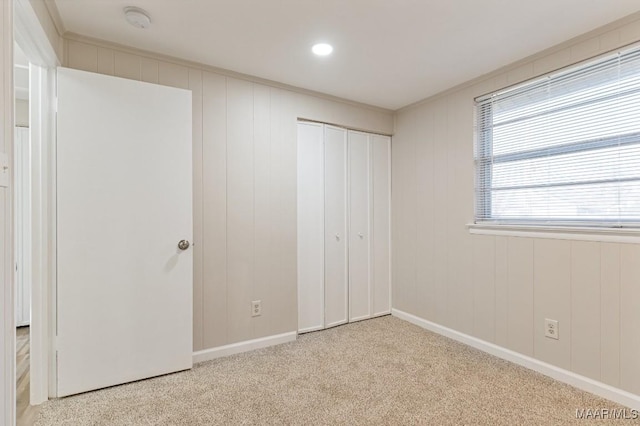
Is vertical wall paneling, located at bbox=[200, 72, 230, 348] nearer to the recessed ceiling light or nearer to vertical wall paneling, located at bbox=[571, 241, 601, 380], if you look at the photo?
the recessed ceiling light

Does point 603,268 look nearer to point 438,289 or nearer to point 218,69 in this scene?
point 438,289

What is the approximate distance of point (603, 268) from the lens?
2.06 m

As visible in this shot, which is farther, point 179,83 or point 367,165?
point 367,165

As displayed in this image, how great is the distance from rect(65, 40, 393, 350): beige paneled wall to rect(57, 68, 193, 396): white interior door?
0.20m

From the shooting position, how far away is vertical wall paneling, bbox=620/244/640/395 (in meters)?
1.93

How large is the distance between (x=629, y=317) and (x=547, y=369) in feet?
2.12

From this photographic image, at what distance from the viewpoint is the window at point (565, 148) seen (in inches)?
78.5

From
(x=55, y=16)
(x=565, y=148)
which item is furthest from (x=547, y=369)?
(x=55, y=16)

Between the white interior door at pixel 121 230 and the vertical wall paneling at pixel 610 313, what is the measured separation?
2.69 m

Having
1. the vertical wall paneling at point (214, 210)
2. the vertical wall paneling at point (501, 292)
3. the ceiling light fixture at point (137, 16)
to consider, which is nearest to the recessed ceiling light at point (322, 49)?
the vertical wall paneling at point (214, 210)

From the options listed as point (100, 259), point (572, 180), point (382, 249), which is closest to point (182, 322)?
point (100, 259)

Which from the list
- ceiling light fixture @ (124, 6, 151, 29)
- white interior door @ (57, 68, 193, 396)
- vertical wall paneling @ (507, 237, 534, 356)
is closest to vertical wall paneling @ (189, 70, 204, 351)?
white interior door @ (57, 68, 193, 396)

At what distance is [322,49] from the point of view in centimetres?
232

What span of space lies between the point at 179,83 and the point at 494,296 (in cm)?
296
